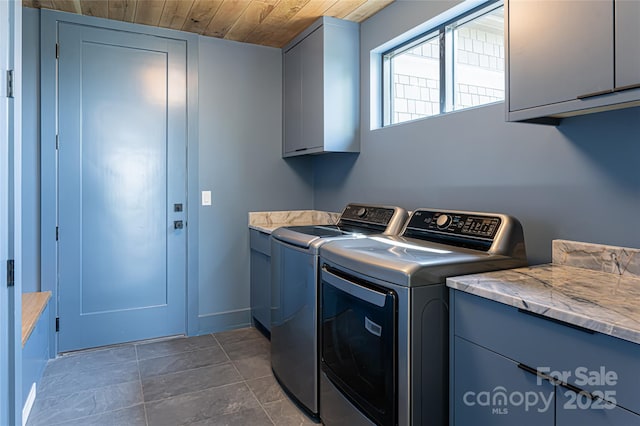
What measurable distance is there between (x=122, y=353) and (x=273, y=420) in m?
1.44

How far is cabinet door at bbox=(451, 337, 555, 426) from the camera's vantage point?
1.11m

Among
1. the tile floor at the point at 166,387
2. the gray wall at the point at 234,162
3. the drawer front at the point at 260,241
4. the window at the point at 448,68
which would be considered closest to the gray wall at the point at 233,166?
the gray wall at the point at 234,162

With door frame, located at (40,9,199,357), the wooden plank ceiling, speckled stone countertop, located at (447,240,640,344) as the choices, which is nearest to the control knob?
speckled stone countertop, located at (447,240,640,344)

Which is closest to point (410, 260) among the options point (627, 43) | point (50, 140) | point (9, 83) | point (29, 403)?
point (627, 43)

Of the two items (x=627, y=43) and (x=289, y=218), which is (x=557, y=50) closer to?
(x=627, y=43)

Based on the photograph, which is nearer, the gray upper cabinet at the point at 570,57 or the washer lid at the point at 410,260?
the gray upper cabinet at the point at 570,57

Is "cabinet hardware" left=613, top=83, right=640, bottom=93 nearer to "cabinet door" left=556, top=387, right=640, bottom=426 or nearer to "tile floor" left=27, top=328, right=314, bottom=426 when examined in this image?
"cabinet door" left=556, top=387, right=640, bottom=426

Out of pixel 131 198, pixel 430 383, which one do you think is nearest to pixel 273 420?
pixel 430 383

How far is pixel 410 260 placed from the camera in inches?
56.6

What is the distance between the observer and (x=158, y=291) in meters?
3.14

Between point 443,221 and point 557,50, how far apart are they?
85 centimetres

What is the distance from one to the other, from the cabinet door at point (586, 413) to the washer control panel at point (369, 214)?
55.1 inches

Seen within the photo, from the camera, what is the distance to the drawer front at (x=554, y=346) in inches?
36.2

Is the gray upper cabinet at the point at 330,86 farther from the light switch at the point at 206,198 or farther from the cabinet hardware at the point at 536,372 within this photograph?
the cabinet hardware at the point at 536,372
